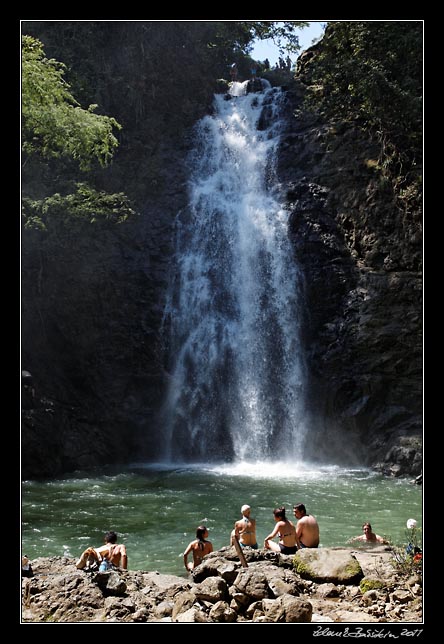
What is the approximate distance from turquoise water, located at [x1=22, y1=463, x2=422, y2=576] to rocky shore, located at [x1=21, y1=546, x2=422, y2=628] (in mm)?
2255

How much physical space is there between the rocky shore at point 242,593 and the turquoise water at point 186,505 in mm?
2255

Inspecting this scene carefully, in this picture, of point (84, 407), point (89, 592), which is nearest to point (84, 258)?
point (84, 407)

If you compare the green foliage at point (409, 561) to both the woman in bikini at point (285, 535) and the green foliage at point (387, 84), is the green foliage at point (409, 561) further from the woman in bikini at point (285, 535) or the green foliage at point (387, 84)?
the green foliage at point (387, 84)

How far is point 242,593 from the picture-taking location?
680 centimetres

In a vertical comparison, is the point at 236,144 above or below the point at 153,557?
above

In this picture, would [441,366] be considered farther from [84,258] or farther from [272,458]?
[84,258]

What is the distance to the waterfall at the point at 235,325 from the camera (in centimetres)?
2242

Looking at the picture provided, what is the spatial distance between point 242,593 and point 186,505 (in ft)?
27.4

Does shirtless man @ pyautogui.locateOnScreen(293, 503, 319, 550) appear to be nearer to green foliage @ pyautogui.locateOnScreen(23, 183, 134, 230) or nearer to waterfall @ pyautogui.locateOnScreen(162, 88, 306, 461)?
waterfall @ pyautogui.locateOnScreen(162, 88, 306, 461)

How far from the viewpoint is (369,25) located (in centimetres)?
2145

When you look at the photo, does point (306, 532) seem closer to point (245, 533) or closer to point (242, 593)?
point (245, 533)

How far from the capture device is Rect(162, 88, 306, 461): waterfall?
2242 centimetres

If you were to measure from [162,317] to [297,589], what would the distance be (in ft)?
59.1
